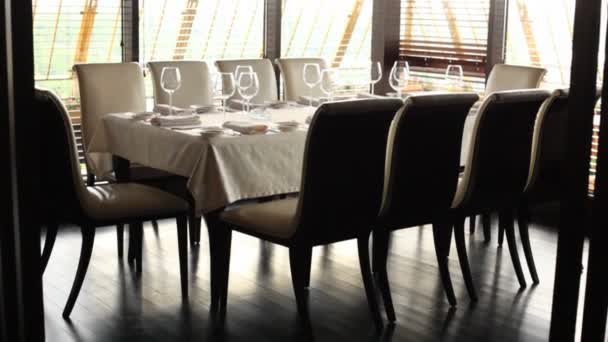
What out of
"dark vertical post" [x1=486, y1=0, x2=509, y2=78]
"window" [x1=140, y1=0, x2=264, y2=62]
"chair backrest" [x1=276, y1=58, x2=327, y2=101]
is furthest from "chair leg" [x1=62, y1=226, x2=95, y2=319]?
"dark vertical post" [x1=486, y1=0, x2=509, y2=78]

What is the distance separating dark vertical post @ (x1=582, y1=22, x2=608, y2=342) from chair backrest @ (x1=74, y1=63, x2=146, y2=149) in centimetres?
363

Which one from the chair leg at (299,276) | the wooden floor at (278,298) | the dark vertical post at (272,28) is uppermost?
the dark vertical post at (272,28)

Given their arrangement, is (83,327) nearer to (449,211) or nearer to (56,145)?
(56,145)

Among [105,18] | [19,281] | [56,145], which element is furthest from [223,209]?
[105,18]

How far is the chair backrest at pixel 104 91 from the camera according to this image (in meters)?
4.90

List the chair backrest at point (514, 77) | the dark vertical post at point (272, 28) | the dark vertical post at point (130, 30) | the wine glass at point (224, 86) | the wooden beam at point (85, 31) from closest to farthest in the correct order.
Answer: the wine glass at point (224, 86) < the chair backrest at point (514, 77) < the wooden beam at point (85, 31) < the dark vertical post at point (130, 30) < the dark vertical post at point (272, 28)

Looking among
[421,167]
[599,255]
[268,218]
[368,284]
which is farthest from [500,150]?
[599,255]

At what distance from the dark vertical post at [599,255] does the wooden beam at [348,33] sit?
17.5ft

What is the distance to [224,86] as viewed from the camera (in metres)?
4.73

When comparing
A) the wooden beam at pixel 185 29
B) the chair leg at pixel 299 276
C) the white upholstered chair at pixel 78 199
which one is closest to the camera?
the chair leg at pixel 299 276

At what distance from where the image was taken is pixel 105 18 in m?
5.76

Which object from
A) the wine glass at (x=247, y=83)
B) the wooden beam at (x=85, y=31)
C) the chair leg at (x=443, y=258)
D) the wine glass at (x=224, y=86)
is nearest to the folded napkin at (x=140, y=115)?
the wine glass at (x=224, y=86)

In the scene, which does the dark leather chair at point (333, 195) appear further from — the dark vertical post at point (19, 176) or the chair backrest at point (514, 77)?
the chair backrest at point (514, 77)

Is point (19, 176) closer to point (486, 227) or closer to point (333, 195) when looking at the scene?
→ point (333, 195)
